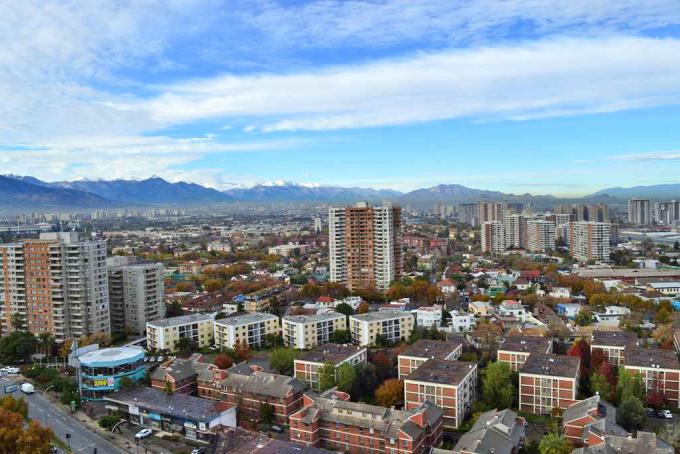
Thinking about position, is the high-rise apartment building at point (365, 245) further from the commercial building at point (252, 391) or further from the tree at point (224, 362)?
the commercial building at point (252, 391)

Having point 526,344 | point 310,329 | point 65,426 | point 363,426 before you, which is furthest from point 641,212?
point 65,426

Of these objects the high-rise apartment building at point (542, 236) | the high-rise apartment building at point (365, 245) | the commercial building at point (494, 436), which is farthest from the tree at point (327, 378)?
the high-rise apartment building at point (542, 236)

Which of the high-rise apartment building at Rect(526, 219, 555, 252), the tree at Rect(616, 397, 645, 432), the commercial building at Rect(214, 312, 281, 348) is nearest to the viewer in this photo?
the tree at Rect(616, 397, 645, 432)

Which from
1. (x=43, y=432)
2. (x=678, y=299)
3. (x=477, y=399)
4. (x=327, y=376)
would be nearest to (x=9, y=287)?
(x=43, y=432)

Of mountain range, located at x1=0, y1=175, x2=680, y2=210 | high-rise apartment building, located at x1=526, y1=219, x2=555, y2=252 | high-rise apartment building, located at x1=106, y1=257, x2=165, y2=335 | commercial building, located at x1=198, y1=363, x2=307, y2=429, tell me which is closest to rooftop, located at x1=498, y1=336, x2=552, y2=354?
commercial building, located at x1=198, y1=363, x2=307, y2=429

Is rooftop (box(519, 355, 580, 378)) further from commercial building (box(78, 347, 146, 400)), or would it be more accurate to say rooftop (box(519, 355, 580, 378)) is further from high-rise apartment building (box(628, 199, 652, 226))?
high-rise apartment building (box(628, 199, 652, 226))

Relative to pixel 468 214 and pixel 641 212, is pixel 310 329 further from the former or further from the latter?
pixel 468 214

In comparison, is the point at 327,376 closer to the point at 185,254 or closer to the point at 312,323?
the point at 312,323
